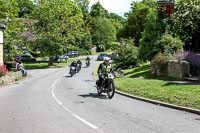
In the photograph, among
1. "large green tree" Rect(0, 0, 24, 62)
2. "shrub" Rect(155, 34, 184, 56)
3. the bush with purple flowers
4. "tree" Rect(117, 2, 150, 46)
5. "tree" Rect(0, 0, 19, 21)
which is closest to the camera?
the bush with purple flowers

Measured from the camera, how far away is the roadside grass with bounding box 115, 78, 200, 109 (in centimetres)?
1013

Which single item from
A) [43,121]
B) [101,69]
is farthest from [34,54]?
[43,121]

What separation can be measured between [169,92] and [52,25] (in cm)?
3603

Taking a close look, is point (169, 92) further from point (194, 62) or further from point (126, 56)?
point (126, 56)

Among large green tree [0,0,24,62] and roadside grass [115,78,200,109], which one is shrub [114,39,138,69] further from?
roadside grass [115,78,200,109]

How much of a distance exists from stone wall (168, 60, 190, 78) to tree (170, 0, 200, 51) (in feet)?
15.8

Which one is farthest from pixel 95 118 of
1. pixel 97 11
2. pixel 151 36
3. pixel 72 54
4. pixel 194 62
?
pixel 97 11

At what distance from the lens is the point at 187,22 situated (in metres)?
20.5

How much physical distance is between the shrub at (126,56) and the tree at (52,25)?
15427 mm

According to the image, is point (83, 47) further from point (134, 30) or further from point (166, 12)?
point (166, 12)

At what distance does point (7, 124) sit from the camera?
782 cm

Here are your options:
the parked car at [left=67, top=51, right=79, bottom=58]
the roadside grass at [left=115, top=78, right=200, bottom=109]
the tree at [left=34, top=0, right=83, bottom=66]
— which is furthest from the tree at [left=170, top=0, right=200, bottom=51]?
the parked car at [left=67, top=51, right=79, bottom=58]

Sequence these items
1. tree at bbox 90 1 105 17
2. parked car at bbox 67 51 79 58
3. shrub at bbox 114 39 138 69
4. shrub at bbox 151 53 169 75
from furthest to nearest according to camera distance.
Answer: tree at bbox 90 1 105 17, parked car at bbox 67 51 79 58, shrub at bbox 114 39 138 69, shrub at bbox 151 53 169 75

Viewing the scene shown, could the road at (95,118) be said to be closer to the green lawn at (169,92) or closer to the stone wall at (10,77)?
the green lawn at (169,92)
